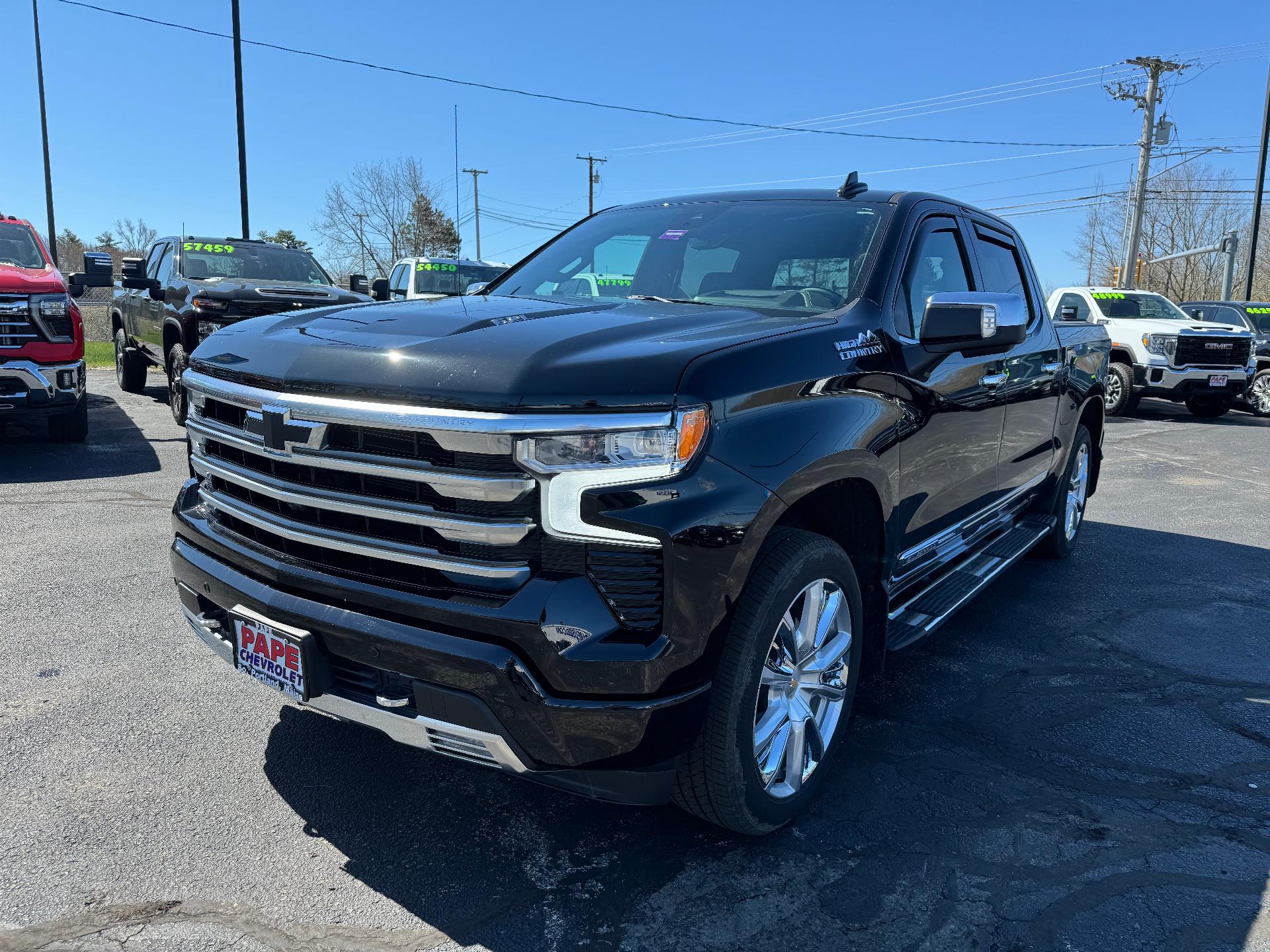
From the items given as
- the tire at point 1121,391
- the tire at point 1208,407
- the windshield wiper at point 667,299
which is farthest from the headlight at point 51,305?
the tire at point 1208,407

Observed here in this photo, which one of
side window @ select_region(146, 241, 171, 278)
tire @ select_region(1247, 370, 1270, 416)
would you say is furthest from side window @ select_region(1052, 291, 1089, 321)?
side window @ select_region(146, 241, 171, 278)

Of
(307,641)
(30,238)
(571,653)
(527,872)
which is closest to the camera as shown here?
(571,653)

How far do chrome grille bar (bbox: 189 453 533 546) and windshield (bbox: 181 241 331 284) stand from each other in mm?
8633

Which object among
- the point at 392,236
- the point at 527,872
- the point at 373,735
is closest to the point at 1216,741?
the point at 527,872

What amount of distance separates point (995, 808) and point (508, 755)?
5.33 ft

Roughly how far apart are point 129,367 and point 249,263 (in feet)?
9.91

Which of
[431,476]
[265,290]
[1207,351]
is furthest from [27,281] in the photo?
[1207,351]

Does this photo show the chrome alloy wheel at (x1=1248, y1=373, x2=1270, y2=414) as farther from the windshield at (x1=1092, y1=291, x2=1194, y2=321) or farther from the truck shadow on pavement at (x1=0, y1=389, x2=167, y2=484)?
the truck shadow on pavement at (x1=0, y1=389, x2=167, y2=484)

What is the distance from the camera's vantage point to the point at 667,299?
3.48 m

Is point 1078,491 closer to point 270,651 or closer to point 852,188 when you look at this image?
point 852,188

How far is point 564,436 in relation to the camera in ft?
7.10

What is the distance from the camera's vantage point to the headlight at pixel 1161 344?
14078 millimetres

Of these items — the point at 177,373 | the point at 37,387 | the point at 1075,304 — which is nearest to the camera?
the point at 37,387

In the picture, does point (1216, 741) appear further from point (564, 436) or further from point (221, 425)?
point (221, 425)
